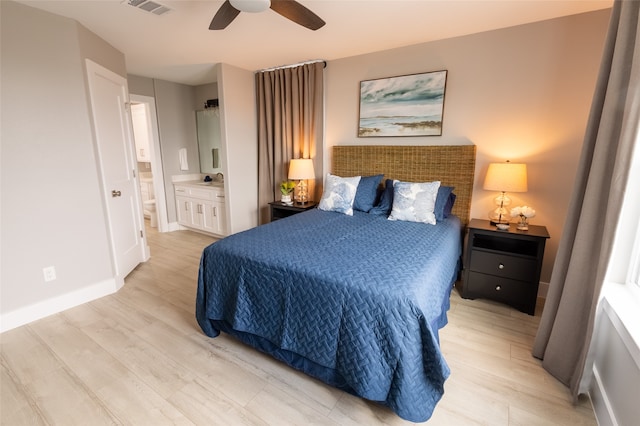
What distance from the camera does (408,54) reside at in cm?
299

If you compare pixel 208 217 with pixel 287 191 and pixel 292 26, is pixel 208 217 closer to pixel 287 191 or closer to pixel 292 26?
pixel 287 191

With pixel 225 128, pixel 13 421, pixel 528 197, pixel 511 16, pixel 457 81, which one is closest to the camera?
pixel 13 421

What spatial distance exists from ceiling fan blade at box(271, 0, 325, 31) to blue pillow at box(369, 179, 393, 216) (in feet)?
5.40

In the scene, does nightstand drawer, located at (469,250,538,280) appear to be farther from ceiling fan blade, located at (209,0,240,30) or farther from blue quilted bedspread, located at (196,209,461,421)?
ceiling fan blade, located at (209,0,240,30)

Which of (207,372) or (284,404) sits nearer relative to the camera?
(284,404)

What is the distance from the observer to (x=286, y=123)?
12.5 ft

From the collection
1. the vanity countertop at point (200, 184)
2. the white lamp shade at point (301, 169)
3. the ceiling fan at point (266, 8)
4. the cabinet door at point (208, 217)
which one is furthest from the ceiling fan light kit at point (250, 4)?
the cabinet door at point (208, 217)

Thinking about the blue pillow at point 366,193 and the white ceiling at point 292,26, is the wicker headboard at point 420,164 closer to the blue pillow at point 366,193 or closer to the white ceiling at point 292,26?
the blue pillow at point 366,193

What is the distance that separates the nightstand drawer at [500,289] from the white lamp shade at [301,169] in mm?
2064

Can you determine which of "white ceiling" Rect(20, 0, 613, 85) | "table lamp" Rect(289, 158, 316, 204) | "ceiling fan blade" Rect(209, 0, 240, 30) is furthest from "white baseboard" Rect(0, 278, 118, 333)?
"ceiling fan blade" Rect(209, 0, 240, 30)

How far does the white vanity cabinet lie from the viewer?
4246 mm

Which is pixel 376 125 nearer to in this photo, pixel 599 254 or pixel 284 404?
pixel 599 254

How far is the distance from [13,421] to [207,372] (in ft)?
3.00

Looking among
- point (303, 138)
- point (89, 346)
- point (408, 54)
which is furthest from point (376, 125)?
point (89, 346)
